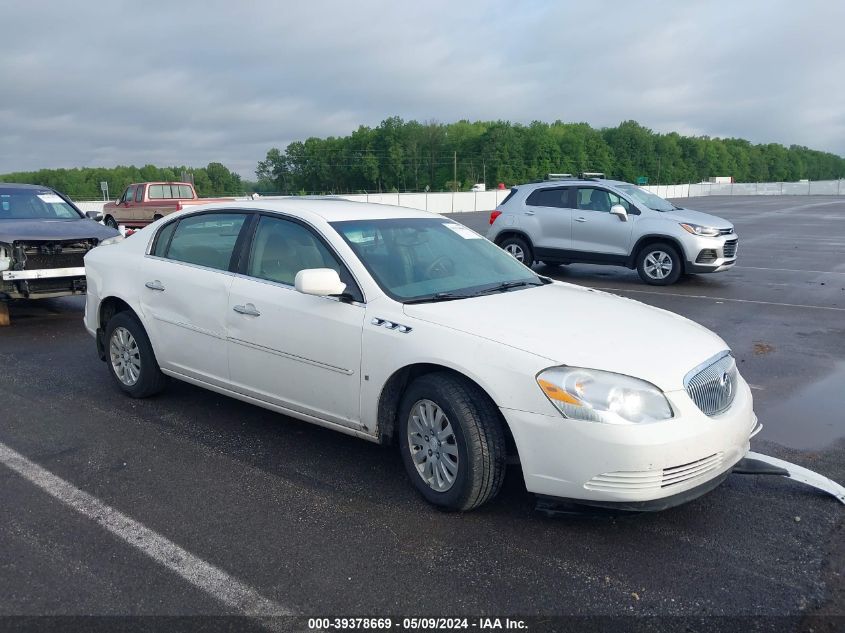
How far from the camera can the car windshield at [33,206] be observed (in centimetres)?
986

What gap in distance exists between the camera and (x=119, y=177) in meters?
83.9

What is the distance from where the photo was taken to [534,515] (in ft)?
12.5

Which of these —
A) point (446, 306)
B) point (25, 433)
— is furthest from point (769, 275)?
point (25, 433)

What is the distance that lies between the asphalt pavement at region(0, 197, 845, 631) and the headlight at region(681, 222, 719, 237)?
6.79 meters

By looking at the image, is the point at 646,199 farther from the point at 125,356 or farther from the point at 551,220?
the point at 125,356

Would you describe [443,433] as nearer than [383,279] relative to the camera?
Yes

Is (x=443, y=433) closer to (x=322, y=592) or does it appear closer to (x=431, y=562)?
(x=431, y=562)

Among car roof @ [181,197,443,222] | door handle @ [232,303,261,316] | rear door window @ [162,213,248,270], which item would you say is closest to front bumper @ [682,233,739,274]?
car roof @ [181,197,443,222]

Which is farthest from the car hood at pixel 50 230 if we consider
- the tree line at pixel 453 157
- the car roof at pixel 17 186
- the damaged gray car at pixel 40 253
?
the tree line at pixel 453 157

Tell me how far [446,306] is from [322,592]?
5.41ft

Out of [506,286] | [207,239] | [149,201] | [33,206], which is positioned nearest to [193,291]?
[207,239]

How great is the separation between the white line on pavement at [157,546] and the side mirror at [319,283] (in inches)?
57.9

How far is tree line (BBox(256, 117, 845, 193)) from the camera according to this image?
106312 mm

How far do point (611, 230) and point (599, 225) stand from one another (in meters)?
0.23
